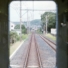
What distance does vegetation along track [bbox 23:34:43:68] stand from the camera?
19.2 feet

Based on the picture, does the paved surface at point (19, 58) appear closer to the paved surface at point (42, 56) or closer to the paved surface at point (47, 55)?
the paved surface at point (42, 56)

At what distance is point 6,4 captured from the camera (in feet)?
15.3

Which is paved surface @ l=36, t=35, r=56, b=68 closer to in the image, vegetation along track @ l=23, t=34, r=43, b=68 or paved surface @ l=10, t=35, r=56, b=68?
paved surface @ l=10, t=35, r=56, b=68

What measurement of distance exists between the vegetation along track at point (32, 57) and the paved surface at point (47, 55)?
0.18 m

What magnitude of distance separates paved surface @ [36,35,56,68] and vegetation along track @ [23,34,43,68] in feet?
0.59

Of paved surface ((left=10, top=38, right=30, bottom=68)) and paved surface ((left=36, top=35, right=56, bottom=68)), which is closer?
paved surface ((left=10, top=38, right=30, bottom=68))

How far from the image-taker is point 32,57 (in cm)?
693

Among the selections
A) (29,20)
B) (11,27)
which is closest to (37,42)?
(29,20)

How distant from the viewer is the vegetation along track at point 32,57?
19.2 ft

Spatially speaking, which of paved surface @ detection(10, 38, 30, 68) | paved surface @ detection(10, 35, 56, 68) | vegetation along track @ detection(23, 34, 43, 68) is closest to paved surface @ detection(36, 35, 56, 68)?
paved surface @ detection(10, 35, 56, 68)

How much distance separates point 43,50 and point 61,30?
3443mm

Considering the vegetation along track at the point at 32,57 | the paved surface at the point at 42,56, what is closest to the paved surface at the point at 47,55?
the paved surface at the point at 42,56

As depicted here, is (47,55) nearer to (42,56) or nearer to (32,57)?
(42,56)

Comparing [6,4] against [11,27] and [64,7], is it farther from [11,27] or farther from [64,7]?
[64,7]
